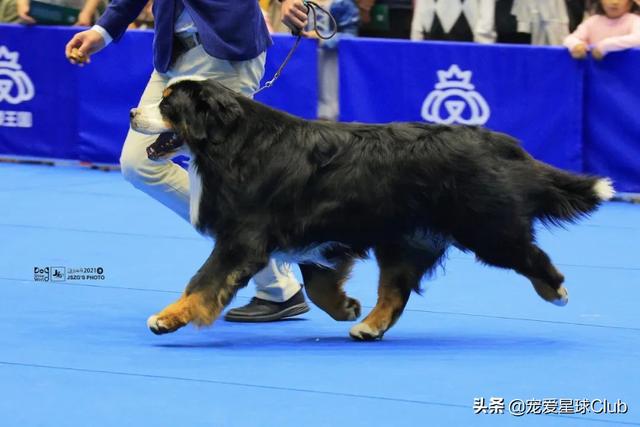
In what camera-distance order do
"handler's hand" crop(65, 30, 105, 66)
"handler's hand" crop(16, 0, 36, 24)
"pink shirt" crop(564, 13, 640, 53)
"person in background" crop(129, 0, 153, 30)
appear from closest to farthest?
"handler's hand" crop(65, 30, 105, 66) → "pink shirt" crop(564, 13, 640, 53) → "handler's hand" crop(16, 0, 36, 24) → "person in background" crop(129, 0, 153, 30)

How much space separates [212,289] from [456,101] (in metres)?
4.75

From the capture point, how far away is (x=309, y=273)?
5582 mm

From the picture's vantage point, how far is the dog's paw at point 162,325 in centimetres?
512

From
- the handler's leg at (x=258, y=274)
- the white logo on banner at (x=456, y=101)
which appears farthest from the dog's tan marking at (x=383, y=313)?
the white logo on banner at (x=456, y=101)

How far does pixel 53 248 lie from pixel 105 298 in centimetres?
131

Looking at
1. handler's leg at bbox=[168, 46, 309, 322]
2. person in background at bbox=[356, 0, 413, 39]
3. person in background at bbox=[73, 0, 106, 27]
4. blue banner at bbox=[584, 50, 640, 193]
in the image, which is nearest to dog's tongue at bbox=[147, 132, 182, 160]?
handler's leg at bbox=[168, 46, 309, 322]

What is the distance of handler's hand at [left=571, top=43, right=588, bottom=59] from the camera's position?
9.12 m

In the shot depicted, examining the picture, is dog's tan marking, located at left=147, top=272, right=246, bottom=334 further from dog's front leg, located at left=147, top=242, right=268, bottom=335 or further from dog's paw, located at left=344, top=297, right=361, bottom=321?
dog's paw, located at left=344, top=297, right=361, bottom=321

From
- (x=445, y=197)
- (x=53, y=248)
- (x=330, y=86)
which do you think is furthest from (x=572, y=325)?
(x=330, y=86)

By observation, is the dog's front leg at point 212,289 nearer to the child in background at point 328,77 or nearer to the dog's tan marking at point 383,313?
the dog's tan marking at point 383,313

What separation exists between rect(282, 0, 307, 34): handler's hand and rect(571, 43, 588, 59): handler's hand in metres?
3.98

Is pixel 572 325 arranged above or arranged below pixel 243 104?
below

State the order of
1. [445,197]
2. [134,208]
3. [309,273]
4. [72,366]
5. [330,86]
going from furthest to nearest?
[330,86] < [134,208] < [309,273] < [445,197] < [72,366]

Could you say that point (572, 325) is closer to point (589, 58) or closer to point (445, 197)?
point (445, 197)
